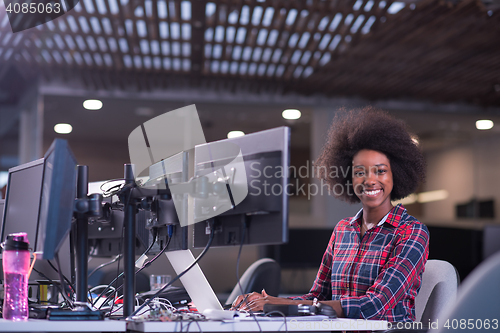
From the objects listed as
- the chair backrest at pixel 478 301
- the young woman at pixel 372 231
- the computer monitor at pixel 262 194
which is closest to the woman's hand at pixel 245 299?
the young woman at pixel 372 231

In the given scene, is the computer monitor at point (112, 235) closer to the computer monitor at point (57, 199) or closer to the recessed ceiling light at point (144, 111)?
the computer monitor at point (57, 199)

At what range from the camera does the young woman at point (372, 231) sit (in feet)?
6.31

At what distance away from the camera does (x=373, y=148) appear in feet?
8.12

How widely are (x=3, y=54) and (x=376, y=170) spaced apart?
15.8 feet

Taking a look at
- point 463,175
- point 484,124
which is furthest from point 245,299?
point 484,124

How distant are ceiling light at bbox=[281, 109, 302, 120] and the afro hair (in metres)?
4.42

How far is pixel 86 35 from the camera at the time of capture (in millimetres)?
5172

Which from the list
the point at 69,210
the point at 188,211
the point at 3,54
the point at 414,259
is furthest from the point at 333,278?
the point at 3,54

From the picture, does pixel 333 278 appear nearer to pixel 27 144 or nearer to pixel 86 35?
pixel 86 35

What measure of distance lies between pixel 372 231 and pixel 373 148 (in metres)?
0.43

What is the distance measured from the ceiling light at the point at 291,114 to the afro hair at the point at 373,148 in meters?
4.42

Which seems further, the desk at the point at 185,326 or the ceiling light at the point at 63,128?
the ceiling light at the point at 63,128

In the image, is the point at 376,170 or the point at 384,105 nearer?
the point at 376,170

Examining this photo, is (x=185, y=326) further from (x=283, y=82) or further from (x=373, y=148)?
(x=283, y=82)
